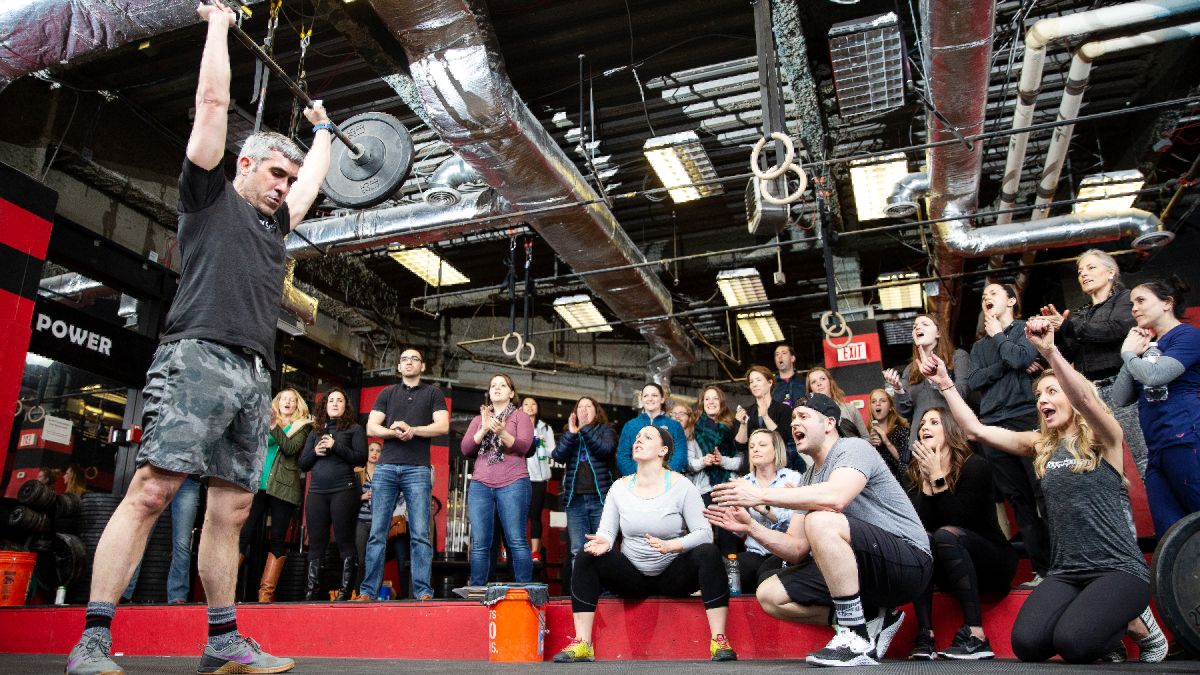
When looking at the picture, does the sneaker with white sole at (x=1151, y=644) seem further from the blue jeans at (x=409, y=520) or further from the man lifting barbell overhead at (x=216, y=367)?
the blue jeans at (x=409, y=520)

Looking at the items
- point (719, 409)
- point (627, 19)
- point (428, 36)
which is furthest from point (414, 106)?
point (719, 409)

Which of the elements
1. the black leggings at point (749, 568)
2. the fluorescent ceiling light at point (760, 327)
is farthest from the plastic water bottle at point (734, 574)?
the fluorescent ceiling light at point (760, 327)

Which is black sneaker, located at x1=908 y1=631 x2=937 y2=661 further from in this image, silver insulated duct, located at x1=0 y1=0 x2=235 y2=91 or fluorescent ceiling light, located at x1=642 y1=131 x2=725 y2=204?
silver insulated duct, located at x1=0 y1=0 x2=235 y2=91

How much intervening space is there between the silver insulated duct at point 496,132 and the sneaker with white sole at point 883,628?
129 inches

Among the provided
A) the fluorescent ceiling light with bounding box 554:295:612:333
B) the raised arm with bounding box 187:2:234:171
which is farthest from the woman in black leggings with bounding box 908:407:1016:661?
the fluorescent ceiling light with bounding box 554:295:612:333

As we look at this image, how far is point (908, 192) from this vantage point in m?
6.54

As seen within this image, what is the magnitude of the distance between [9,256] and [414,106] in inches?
112

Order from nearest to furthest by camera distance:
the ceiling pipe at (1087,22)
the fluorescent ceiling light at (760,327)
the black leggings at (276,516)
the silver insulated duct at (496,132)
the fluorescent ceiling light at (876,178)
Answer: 1. the silver insulated duct at (496,132)
2. the ceiling pipe at (1087,22)
3. the black leggings at (276,516)
4. the fluorescent ceiling light at (876,178)
5. the fluorescent ceiling light at (760,327)

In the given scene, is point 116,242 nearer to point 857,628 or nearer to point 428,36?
point 428,36

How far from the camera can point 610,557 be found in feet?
11.5

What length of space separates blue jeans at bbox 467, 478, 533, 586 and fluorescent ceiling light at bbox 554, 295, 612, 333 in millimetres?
4318

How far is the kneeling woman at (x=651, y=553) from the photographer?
331 cm

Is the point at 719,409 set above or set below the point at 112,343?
below

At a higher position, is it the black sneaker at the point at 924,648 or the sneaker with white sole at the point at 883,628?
the sneaker with white sole at the point at 883,628
